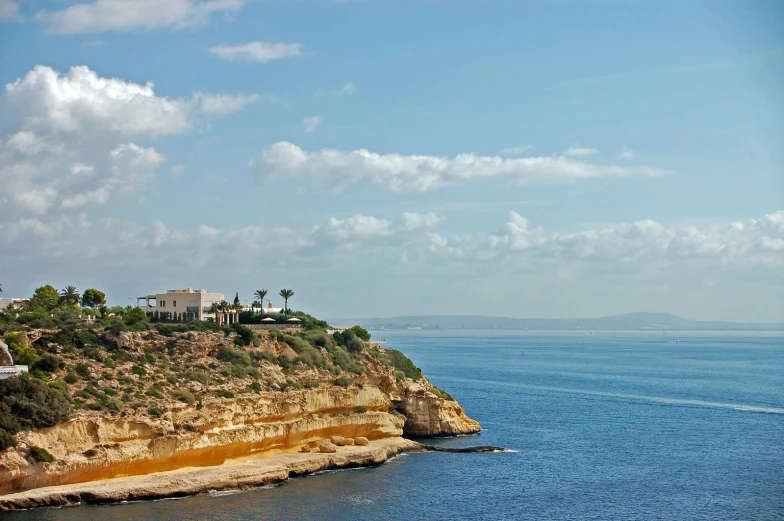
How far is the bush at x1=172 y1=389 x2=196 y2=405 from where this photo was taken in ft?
179

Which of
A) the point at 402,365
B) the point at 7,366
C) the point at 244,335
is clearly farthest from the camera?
the point at 402,365

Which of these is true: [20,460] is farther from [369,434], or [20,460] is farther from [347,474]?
[369,434]

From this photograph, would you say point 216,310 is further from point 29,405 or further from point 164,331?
point 29,405

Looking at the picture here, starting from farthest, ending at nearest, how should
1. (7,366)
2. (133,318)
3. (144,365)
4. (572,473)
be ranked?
(133,318), (144,365), (572,473), (7,366)

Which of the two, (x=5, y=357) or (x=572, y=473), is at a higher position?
(x=5, y=357)

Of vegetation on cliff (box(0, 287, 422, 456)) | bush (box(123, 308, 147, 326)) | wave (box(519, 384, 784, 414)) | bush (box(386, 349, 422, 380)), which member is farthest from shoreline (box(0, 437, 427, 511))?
wave (box(519, 384, 784, 414))

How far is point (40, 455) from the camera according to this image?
4550 cm

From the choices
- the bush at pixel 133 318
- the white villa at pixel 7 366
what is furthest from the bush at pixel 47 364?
the bush at pixel 133 318

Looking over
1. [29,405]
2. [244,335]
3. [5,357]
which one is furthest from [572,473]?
[5,357]

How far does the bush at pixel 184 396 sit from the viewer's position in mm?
54603

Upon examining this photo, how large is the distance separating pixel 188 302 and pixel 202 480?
39791 millimetres

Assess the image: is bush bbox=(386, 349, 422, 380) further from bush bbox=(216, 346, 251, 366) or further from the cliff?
bush bbox=(216, 346, 251, 366)

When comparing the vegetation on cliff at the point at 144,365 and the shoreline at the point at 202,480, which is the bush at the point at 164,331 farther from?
the shoreline at the point at 202,480

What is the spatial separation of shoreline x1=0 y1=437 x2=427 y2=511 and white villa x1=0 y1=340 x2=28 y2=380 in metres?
8.31
